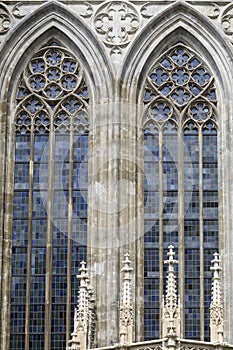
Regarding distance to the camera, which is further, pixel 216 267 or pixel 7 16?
pixel 7 16

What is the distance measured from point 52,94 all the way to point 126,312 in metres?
7.24

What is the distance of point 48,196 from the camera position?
3656 centimetres

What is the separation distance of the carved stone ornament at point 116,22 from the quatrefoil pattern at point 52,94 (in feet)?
3.32

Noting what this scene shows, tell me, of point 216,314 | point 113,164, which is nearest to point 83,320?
point 216,314

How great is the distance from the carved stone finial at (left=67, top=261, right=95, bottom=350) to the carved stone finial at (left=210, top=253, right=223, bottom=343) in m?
2.73

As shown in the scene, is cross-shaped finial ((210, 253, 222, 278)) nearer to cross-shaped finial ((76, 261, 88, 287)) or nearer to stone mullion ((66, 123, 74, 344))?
cross-shaped finial ((76, 261, 88, 287))

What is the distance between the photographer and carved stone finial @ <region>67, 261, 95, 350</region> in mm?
32312

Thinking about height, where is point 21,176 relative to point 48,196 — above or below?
above

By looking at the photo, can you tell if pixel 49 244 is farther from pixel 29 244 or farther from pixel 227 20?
pixel 227 20

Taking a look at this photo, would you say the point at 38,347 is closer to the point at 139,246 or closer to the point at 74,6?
the point at 139,246

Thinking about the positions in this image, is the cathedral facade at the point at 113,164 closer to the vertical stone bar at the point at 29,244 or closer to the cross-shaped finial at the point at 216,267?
the vertical stone bar at the point at 29,244

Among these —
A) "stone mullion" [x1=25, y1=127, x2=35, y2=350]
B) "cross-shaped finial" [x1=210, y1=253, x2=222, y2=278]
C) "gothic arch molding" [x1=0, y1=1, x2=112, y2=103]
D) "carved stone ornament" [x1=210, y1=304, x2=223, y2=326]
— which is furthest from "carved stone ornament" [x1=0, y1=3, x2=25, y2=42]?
"carved stone ornament" [x1=210, y1=304, x2=223, y2=326]

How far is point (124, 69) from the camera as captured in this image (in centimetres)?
3722

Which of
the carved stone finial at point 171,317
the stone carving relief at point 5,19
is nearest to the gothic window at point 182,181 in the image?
the carved stone finial at point 171,317
